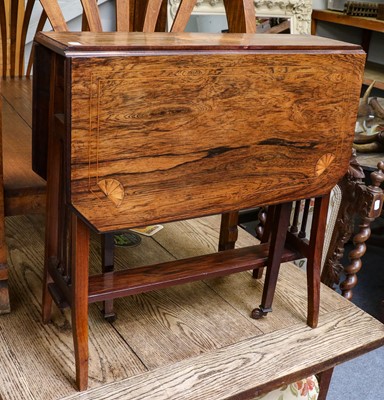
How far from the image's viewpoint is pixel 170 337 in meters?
1.30

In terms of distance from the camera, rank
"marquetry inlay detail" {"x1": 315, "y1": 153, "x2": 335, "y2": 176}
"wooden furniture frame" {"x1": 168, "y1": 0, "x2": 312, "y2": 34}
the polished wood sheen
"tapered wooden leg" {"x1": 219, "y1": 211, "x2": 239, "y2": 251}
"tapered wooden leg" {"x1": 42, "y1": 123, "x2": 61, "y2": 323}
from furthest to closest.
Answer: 1. "wooden furniture frame" {"x1": 168, "y1": 0, "x2": 312, "y2": 34}
2. "tapered wooden leg" {"x1": 219, "y1": 211, "x2": 239, "y2": 251}
3. "marquetry inlay detail" {"x1": 315, "y1": 153, "x2": 335, "y2": 176}
4. "tapered wooden leg" {"x1": 42, "y1": 123, "x2": 61, "y2": 323}
5. the polished wood sheen

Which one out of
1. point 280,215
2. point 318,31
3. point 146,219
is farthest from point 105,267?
point 318,31

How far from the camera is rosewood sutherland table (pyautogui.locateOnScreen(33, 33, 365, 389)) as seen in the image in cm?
96

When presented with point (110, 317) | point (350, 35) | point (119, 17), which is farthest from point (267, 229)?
point (350, 35)

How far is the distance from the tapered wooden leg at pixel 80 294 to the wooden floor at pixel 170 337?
6 centimetres

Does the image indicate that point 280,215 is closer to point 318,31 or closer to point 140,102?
point 140,102

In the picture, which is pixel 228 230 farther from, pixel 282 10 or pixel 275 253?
pixel 282 10

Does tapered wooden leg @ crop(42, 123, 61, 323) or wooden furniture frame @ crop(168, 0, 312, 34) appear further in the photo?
wooden furniture frame @ crop(168, 0, 312, 34)

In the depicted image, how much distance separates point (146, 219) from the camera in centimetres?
107

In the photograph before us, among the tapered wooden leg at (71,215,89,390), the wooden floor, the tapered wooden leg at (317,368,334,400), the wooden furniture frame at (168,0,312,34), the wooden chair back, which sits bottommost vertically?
the tapered wooden leg at (317,368,334,400)

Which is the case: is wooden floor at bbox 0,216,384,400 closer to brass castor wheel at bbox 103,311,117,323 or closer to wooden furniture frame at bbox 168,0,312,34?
brass castor wheel at bbox 103,311,117,323

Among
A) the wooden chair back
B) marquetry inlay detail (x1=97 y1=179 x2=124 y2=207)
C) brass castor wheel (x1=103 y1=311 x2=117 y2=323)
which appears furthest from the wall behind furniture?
marquetry inlay detail (x1=97 y1=179 x2=124 y2=207)

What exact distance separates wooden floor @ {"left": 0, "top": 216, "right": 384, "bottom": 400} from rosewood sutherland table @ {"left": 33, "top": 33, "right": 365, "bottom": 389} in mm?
75

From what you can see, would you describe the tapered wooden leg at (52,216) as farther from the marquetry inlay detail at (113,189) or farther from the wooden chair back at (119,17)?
the wooden chair back at (119,17)
